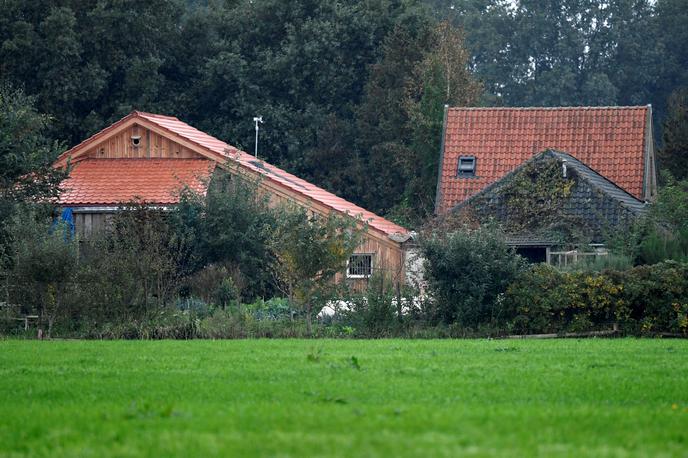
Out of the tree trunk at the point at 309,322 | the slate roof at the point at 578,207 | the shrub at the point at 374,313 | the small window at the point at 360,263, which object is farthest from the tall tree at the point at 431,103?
the tree trunk at the point at 309,322

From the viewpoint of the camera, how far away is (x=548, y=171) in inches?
1447

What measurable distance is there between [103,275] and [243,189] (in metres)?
9.47

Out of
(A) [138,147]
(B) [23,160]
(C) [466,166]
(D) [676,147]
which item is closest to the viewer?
(B) [23,160]

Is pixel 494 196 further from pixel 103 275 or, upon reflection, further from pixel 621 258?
pixel 103 275

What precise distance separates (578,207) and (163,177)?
14.1 meters

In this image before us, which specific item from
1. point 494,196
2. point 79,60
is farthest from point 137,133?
point 494,196

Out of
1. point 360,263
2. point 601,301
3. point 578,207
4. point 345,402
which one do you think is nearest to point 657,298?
point 601,301

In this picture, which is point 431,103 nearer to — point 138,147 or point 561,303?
point 138,147

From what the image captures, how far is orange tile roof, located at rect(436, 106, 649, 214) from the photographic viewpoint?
42688 millimetres

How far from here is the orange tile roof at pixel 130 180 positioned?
39125 millimetres

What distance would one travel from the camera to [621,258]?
2767 cm

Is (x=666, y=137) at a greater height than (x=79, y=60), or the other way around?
(x=79, y=60)

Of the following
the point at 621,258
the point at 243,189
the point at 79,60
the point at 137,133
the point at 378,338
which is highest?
the point at 79,60

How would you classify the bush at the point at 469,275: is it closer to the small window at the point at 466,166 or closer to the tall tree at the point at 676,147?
the small window at the point at 466,166
